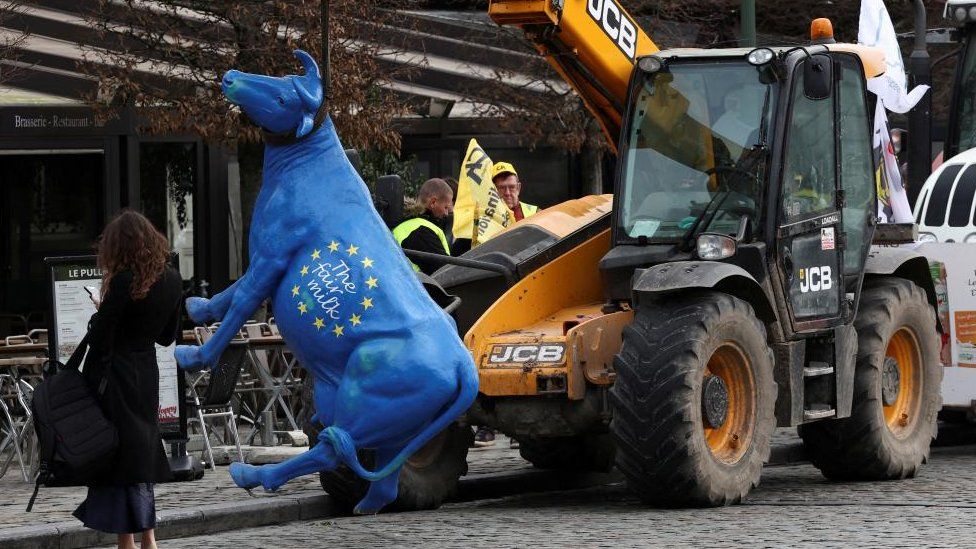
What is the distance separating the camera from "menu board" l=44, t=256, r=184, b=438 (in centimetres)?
1316

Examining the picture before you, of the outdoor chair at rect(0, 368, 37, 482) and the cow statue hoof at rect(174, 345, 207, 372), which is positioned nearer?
the cow statue hoof at rect(174, 345, 207, 372)

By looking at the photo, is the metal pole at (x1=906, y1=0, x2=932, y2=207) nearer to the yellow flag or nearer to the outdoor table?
the yellow flag

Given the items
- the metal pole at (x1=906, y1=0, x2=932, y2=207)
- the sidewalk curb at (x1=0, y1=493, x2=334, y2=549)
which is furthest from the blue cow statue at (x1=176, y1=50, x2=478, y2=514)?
the metal pole at (x1=906, y1=0, x2=932, y2=207)

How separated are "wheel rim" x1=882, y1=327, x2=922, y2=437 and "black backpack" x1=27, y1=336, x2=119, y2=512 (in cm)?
568

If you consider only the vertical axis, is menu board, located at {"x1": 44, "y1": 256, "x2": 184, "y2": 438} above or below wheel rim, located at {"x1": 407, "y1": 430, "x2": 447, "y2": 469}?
above

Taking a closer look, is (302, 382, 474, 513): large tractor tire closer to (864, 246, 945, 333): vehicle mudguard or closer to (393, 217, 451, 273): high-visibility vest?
(393, 217, 451, 273): high-visibility vest

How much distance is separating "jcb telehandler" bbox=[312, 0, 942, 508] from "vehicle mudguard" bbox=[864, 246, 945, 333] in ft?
0.17

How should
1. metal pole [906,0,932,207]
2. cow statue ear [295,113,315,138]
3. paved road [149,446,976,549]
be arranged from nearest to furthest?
1. cow statue ear [295,113,315,138]
2. paved road [149,446,976,549]
3. metal pole [906,0,932,207]

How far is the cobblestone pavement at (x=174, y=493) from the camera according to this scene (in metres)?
11.4

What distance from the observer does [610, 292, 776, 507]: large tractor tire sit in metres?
10.7

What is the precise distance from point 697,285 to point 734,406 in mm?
921

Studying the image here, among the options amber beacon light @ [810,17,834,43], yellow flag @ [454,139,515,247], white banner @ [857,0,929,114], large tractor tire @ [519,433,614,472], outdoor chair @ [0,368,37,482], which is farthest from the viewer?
yellow flag @ [454,139,515,247]

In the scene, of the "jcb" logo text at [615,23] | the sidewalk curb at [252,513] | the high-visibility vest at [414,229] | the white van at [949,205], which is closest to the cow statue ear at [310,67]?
the sidewalk curb at [252,513]

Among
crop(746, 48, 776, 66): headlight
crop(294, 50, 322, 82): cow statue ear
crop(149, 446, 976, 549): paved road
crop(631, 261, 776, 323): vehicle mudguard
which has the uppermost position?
crop(746, 48, 776, 66): headlight
